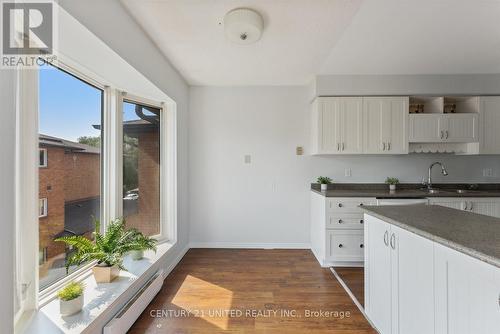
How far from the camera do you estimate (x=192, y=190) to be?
3418 millimetres

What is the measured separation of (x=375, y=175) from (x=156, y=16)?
3245 mm

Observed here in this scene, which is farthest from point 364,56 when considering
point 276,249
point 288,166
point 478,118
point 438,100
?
point 276,249

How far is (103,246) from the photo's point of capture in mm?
1771

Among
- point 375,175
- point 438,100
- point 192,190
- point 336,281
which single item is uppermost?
point 438,100

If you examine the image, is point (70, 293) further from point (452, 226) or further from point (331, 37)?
point (331, 37)

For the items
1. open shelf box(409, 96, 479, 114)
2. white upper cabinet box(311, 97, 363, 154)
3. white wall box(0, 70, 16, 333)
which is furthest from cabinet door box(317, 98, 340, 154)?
white wall box(0, 70, 16, 333)

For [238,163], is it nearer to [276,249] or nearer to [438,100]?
[276,249]

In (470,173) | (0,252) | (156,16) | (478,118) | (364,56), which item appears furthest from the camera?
(470,173)

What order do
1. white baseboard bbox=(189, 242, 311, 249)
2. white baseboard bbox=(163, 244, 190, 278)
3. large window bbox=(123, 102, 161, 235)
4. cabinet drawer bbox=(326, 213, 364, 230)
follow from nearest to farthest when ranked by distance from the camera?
1. large window bbox=(123, 102, 161, 235)
2. white baseboard bbox=(163, 244, 190, 278)
3. cabinet drawer bbox=(326, 213, 364, 230)
4. white baseboard bbox=(189, 242, 311, 249)

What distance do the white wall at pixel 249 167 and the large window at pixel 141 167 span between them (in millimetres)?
683

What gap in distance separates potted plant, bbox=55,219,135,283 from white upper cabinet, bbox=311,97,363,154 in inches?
95.6

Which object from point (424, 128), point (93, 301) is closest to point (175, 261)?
point (93, 301)

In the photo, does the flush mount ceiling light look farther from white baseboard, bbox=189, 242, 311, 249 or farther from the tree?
white baseboard, bbox=189, 242, 311, 249

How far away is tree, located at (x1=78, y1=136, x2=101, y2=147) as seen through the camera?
188cm
